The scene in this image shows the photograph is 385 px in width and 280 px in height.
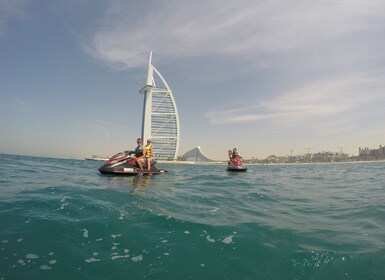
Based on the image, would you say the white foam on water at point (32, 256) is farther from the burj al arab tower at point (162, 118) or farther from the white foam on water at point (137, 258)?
the burj al arab tower at point (162, 118)

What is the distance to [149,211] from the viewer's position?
5.61m

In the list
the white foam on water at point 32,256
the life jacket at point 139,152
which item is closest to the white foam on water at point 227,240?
the white foam on water at point 32,256

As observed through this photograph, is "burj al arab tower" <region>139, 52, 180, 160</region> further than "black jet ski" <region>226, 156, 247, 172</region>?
Yes

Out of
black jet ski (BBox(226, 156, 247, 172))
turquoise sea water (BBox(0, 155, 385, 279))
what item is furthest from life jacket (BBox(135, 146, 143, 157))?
black jet ski (BBox(226, 156, 247, 172))

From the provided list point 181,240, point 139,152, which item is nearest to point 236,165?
point 139,152

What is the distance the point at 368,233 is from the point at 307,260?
1889 millimetres

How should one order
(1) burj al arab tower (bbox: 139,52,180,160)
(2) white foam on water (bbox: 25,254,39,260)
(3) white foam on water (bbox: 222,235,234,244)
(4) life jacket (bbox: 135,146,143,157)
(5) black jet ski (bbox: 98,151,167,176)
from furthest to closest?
(1) burj al arab tower (bbox: 139,52,180,160), (4) life jacket (bbox: 135,146,143,157), (5) black jet ski (bbox: 98,151,167,176), (3) white foam on water (bbox: 222,235,234,244), (2) white foam on water (bbox: 25,254,39,260)

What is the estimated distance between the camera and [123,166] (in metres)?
14.1

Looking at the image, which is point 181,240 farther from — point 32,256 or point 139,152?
point 139,152

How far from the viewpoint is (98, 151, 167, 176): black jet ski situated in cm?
1385

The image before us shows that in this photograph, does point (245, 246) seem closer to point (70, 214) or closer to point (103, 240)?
point (103, 240)

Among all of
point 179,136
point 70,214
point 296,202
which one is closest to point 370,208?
point 296,202

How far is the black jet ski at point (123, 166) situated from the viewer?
13.9 m

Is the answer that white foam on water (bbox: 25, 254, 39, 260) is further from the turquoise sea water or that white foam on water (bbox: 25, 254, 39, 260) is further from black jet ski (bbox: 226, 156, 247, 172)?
black jet ski (bbox: 226, 156, 247, 172)
